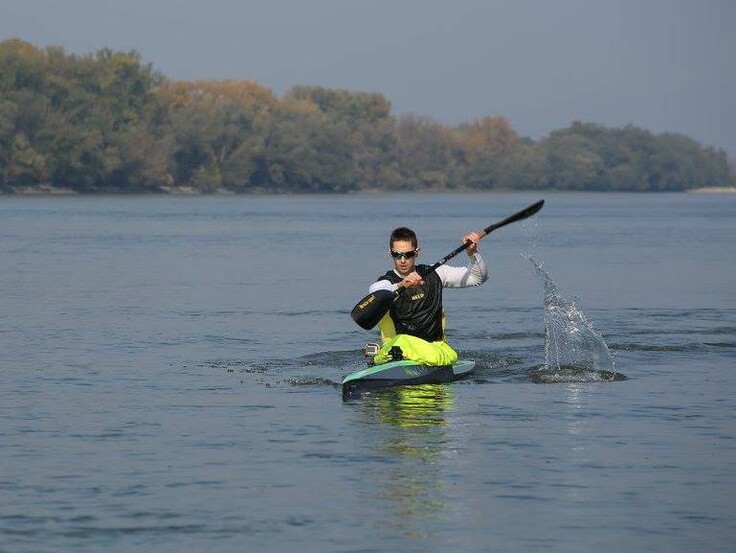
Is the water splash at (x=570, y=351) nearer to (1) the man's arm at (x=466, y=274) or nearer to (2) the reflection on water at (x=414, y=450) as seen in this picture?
(2) the reflection on water at (x=414, y=450)

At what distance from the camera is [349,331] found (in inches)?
925

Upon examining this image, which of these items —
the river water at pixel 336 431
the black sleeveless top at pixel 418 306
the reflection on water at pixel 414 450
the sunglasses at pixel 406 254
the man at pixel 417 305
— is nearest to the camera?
the river water at pixel 336 431

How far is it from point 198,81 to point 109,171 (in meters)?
48.5

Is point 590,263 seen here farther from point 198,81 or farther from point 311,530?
point 198,81

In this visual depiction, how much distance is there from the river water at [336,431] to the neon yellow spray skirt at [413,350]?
0.34 meters

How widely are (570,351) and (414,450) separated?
817 centimetres

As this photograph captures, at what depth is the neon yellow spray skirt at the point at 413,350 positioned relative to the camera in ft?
52.2

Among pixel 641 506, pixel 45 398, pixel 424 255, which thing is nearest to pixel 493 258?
pixel 424 255

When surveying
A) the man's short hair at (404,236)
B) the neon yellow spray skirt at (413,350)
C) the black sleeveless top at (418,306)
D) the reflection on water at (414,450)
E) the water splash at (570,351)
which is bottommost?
the water splash at (570,351)

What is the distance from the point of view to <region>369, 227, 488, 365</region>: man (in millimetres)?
15453

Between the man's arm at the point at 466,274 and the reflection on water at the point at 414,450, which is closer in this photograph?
the reflection on water at the point at 414,450

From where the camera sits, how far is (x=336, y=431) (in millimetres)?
13820

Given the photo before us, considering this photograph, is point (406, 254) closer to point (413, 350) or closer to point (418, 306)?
point (418, 306)

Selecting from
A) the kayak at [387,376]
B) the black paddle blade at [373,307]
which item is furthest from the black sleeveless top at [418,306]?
the kayak at [387,376]
